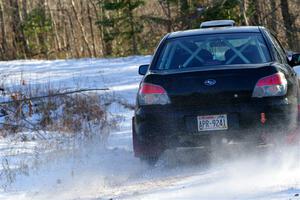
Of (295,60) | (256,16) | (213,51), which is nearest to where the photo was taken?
(213,51)

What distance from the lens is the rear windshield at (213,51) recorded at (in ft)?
23.5

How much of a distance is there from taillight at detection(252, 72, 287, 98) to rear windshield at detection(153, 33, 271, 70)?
21.2 inches

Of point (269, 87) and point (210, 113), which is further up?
point (269, 87)

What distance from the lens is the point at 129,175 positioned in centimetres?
683

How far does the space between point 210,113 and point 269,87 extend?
643 millimetres

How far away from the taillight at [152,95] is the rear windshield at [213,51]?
2.02 feet

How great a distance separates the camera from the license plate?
6.46 m

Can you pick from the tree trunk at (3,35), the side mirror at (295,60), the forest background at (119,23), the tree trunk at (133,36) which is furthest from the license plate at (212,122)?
the tree trunk at (3,35)

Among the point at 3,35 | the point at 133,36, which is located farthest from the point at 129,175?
the point at 3,35

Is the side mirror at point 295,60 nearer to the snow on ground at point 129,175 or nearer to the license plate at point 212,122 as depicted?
the snow on ground at point 129,175

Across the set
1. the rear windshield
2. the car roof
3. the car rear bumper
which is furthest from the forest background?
the car rear bumper

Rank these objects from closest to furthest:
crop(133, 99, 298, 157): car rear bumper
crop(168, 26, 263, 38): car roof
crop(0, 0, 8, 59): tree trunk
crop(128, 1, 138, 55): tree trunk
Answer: crop(133, 99, 298, 157): car rear bumper < crop(168, 26, 263, 38): car roof < crop(128, 1, 138, 55): tree trunk < crop(0, 0, 8, 59): tree trunk

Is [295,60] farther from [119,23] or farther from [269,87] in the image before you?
[119,23]

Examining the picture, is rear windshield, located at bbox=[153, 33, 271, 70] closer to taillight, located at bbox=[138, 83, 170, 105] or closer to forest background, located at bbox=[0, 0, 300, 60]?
taillight, located at bbox=[138, 83, 170, 105]
